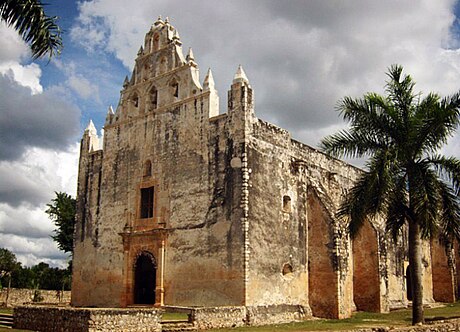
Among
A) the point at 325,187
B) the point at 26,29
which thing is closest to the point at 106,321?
the point at 26,29

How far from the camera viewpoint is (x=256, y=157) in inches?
747

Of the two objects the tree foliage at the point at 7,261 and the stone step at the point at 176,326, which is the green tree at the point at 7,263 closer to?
the tree foliage at the point at 7,261

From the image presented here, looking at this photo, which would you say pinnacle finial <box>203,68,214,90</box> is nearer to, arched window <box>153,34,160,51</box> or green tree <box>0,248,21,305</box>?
arched window <box>153,34,160,51</box>

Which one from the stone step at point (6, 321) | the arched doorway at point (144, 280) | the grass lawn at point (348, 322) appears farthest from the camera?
the arched doorway at point (144, 280)

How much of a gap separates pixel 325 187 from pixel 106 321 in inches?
515

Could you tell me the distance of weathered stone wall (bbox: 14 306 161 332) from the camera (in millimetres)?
12367

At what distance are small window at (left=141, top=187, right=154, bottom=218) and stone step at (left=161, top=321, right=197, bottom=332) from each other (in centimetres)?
696

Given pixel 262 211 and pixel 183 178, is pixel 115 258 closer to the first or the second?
pixel 183 178

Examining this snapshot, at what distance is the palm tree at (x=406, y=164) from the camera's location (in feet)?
47.8

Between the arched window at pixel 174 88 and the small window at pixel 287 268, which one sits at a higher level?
the arched window at pixel 174 88

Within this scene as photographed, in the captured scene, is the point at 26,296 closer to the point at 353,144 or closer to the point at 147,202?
the point at 147,202

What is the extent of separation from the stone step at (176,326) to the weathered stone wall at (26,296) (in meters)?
15.8

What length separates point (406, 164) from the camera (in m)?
15.1

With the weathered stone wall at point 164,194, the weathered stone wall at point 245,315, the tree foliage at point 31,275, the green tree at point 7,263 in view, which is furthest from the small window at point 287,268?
the green tree at point 7,263
